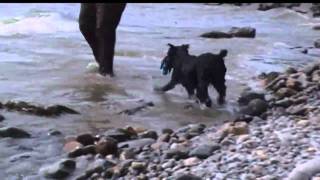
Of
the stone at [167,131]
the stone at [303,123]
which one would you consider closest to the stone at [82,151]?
the stone at [167,131]

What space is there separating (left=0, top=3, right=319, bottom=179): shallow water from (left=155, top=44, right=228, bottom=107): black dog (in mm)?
147

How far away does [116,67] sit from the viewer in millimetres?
8359

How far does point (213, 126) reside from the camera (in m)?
5.57

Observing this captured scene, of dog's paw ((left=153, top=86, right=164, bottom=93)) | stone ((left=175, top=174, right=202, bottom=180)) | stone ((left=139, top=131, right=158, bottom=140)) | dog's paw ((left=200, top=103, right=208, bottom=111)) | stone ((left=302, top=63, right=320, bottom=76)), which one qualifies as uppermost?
stone ((left=175, top=174, right=202, bottom=180))

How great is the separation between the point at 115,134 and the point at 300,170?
1898mm

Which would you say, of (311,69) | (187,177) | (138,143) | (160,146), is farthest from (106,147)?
(311,69)

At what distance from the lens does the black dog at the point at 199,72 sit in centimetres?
620

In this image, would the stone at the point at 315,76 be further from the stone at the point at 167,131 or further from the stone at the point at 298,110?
the stone at the point at 167,131

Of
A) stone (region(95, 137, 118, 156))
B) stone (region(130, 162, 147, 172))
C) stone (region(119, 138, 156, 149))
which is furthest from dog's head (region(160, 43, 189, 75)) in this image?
stone (region(130, 162, 147, 172))

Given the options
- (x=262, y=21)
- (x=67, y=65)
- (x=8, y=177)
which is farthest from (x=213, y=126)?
(x=262, y=21)

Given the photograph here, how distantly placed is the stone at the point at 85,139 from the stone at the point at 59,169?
50 cm

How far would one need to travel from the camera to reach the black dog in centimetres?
620

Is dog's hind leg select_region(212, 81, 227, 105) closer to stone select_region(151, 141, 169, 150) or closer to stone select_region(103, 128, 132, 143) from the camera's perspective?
stone select_region(103, 128, 132, 143)

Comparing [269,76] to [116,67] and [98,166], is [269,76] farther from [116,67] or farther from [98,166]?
[98,166]
